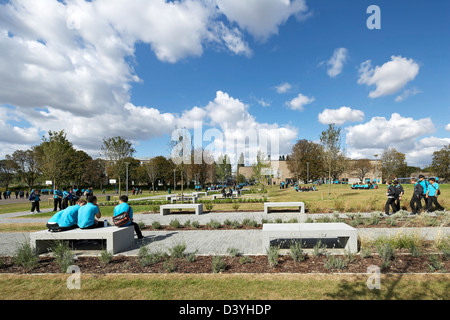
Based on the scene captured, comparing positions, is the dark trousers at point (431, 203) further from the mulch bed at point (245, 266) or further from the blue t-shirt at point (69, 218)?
the blue t-shirt at point (69, 218)

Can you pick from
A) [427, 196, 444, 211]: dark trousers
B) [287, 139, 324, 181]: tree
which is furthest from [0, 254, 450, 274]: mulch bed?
[287, 139, 324, 181]: tree

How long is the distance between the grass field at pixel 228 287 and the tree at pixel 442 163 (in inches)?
2770

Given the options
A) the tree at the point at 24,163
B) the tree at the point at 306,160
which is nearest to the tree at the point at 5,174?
the tree at the point at 24,163

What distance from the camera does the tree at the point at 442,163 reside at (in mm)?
56688

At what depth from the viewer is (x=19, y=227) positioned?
10.5 meters

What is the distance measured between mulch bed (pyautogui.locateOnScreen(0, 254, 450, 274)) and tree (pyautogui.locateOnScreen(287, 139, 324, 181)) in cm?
5311

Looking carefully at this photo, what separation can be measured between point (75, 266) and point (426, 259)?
6892 mm

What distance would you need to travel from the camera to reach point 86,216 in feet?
20.9

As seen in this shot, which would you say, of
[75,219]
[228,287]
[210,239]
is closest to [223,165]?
[210,239]

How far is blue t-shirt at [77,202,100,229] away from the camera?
6.36 m

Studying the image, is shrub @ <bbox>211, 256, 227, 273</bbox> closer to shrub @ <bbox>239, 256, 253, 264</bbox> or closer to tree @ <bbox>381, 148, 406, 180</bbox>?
shrub @ <bbox>239, 256, 253, 264</bbox>

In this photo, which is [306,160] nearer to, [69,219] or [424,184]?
[424,184]
